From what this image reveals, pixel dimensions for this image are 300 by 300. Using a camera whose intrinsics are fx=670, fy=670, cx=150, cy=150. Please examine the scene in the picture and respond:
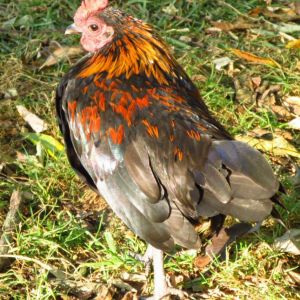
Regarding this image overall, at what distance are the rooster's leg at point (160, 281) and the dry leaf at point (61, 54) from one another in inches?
103

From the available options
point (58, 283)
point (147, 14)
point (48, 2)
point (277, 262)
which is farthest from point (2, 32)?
point (277, 262)

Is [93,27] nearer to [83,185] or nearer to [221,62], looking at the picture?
[83,185]

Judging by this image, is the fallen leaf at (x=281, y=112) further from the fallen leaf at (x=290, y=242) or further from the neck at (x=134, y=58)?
the neck at (x=134, y=58)

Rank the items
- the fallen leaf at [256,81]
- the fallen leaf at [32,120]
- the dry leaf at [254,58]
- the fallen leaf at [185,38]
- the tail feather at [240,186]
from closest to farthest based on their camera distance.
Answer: the tail feather at [240,186] → the fallen leaf at [32,120] → the fallen leaf at [256,81] → the dry leaf at [254,58] → the fallen leaf at [185,38]

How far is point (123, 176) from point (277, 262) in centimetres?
132

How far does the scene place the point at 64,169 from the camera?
5.19 m

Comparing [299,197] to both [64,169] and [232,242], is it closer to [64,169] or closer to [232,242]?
[232,242]

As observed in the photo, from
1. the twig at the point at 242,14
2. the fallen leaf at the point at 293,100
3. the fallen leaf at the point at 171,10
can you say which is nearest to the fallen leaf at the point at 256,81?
the fallen leaf at the point at 293,100

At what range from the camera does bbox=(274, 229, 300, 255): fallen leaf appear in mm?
4461

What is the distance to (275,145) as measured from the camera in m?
5.38

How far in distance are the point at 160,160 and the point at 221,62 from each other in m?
2.70

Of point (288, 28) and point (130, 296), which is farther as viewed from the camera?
point (288, 28)

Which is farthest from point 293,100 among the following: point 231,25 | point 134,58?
point 134,58

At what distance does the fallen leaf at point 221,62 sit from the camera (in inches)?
247
